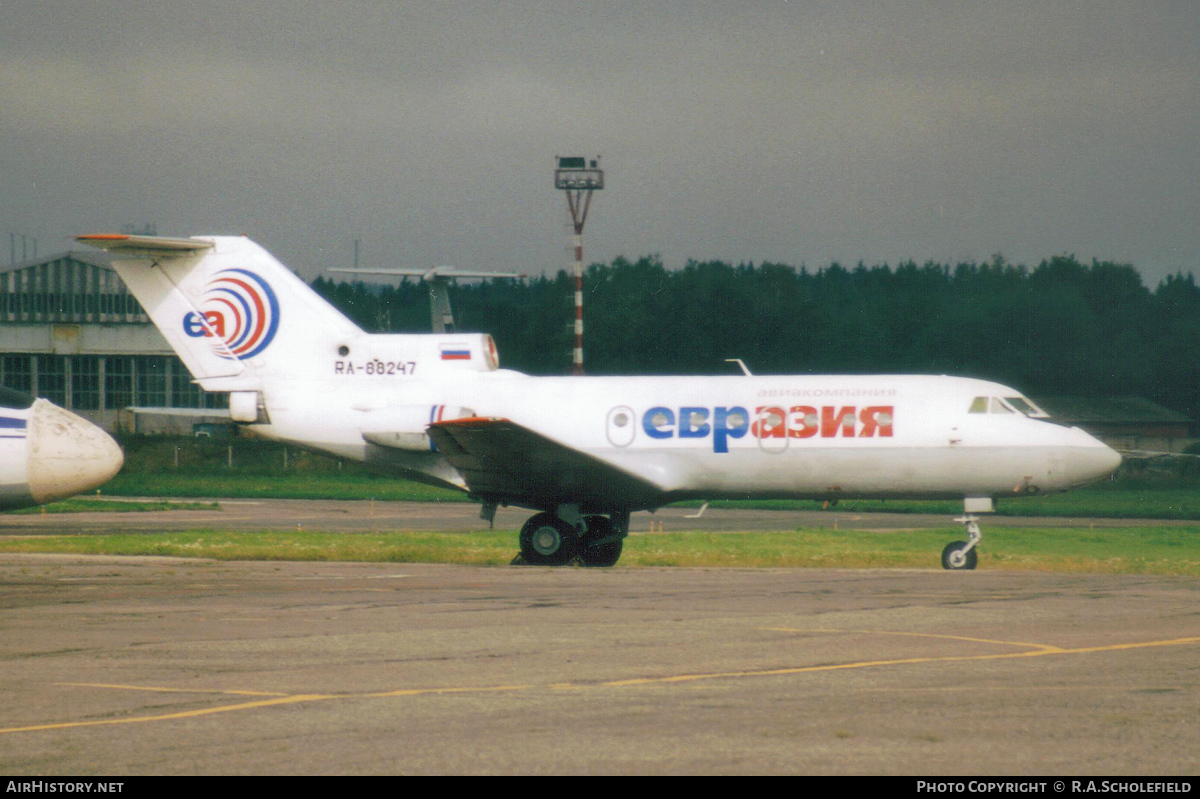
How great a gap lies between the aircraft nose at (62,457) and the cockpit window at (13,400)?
13cm

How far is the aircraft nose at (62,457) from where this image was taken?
1684 cm

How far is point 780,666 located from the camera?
1054cm

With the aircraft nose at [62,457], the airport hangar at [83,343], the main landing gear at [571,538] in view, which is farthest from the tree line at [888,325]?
the aircraft nose at [62,457]

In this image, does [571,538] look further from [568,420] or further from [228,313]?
[228,313]

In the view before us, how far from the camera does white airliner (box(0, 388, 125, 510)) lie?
16.7 m

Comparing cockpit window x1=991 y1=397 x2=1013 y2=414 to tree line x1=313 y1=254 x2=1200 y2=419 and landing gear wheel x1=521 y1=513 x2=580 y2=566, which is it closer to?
landing gear wheel x1=521 y1=513 x2=580 y2=566

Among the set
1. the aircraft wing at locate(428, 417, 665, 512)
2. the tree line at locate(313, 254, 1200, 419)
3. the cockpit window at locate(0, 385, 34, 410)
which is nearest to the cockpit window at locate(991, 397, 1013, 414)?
the aircraft wing at locate(428, 417, 665, 512)

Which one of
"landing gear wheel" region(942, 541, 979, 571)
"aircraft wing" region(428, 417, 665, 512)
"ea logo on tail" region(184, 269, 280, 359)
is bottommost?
"landing gear wheel" region(942, 541, 979, 571)

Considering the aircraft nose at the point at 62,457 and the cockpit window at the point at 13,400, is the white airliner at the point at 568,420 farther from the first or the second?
the aircraft nose at the point at 62,457

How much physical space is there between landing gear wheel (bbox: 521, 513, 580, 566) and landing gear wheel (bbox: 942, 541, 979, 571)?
5737 millimetres

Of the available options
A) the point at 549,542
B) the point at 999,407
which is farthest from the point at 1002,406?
the point at 549,542

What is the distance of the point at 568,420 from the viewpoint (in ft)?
73.6
